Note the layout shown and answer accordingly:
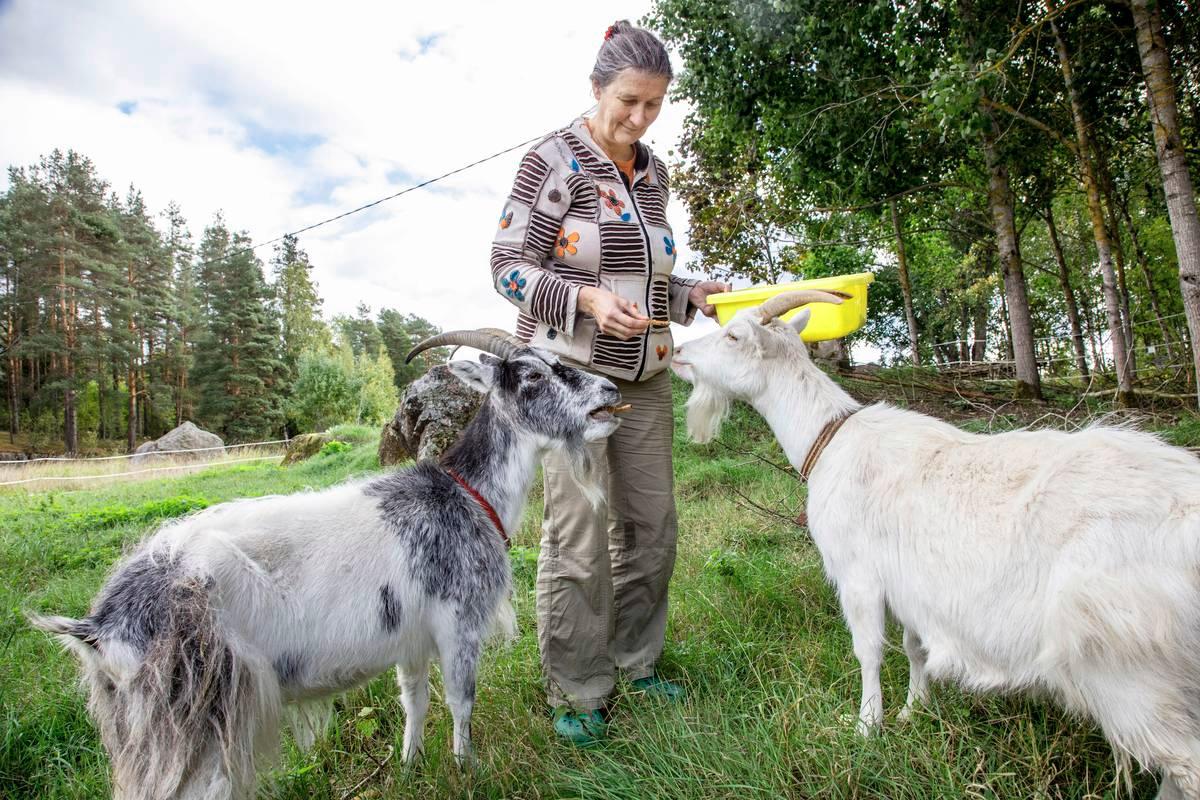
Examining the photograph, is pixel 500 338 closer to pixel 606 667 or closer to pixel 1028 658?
pixel 606 667

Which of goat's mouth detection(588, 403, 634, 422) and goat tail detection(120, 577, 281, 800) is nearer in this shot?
goat tail detection(120, 577, 281, 800)

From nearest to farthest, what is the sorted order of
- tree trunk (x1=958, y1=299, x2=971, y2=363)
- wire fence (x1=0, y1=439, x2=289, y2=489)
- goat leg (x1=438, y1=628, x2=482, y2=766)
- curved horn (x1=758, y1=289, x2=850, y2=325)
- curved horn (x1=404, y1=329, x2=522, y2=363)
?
goat leg (x1=438, y1=628, x2=482, y2=766)
curved horn (x1=404, y1=329, x2=522, y2=363)
curved horn (x1=758, y1=289, x2=850, y2=325)
wire fence (x1=0, y1=439, x2=289, y2=489)
tree trunk (x1=958, y1=299, x2=971, y2=363)

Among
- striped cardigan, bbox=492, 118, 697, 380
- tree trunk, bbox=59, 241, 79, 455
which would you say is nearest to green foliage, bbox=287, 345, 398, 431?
tree trunk, bbox=59, 241, 79, 455

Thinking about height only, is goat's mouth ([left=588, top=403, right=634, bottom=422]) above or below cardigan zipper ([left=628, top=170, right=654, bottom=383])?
below

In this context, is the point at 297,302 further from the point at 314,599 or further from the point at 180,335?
Result: the point at 314,599

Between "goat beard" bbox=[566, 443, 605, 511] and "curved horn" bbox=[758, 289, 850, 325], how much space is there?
1.02 meters

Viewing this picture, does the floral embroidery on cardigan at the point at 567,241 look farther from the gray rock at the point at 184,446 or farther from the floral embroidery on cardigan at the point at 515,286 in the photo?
the gray rock at the point at 184,446

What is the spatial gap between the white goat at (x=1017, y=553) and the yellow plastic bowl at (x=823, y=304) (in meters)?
0.25

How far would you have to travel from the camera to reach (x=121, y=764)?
5.88 ft

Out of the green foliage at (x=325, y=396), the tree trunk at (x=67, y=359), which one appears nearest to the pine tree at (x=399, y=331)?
the green foliage at (x=325, y=396)

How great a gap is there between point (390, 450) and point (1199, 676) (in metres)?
9.11

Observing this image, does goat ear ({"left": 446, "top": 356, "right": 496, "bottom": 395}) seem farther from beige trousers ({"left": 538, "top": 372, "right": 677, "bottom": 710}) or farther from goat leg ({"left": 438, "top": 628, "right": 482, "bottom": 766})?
goat leg ({"left": 438, "top": 628, "right": 482, "bottom": 766})

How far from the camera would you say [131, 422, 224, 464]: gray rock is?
24594 millimetres

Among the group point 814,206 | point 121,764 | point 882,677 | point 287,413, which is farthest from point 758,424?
point 287,413
